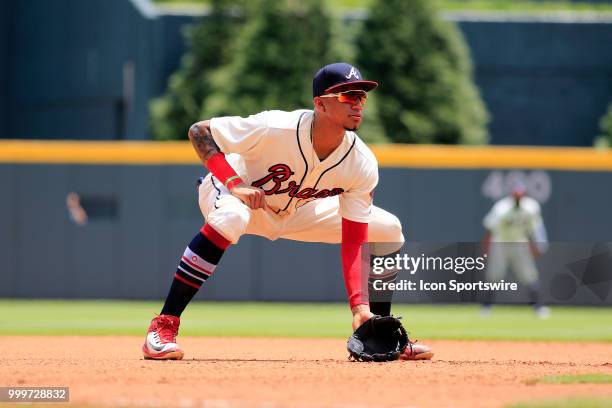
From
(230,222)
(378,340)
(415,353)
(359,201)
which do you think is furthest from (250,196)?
(415,353)

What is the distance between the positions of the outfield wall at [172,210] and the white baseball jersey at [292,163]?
27.4ft

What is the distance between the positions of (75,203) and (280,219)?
906cm

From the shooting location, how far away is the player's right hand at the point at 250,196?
18.1 ft

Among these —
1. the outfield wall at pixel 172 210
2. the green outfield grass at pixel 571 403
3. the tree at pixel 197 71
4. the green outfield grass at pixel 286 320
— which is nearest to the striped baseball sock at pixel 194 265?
the green outfield grass at pixel 571 403

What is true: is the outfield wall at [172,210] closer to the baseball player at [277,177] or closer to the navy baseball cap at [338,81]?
the baseball player at [277,177]

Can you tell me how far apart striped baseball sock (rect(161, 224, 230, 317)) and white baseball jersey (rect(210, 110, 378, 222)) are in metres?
0.40

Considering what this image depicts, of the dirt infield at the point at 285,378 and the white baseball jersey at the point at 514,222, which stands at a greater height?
the white baseball jersey at the point at 514,222

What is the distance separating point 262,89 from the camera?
1991 centimetres

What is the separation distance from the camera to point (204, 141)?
227 inches

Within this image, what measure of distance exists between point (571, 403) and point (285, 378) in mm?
1393

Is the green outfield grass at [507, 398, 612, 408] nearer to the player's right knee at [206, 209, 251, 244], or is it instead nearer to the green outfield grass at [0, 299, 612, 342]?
the player's right knee at [206, 209, 251, 244]

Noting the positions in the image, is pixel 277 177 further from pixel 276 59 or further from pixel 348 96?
pixel 276 59

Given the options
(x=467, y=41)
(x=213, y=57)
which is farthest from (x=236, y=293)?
(x=467, y=41)

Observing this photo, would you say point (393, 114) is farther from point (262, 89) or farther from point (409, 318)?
point (409, 318)
